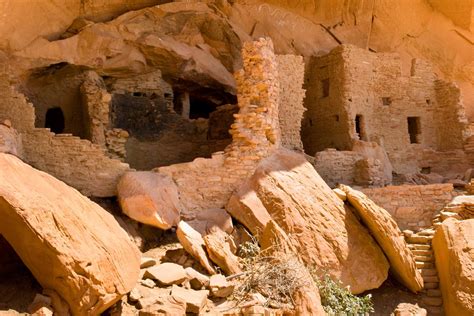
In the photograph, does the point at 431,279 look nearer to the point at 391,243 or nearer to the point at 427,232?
the point at 427,232

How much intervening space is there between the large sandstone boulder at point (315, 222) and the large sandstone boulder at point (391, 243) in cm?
18

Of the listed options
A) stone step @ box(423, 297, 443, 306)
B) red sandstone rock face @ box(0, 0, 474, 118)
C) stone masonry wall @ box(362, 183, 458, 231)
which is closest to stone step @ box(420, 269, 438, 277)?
stone step @ box(423, 297, 443, 306)

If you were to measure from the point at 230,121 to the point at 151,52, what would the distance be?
2.41 meters

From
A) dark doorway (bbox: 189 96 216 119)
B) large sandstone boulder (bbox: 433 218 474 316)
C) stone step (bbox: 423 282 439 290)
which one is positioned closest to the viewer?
large sandstone boulder (bbox: 433 218 474 316)

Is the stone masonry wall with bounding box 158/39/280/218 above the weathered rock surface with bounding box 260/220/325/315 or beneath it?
above

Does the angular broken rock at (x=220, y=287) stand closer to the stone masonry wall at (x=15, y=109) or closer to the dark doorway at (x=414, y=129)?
the stone masonry wall at (x=15, y=109)

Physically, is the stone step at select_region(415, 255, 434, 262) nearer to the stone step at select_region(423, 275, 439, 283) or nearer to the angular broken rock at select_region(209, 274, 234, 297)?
the stone step at select_region(423, 275, 439, 283)

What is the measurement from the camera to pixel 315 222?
6699mm

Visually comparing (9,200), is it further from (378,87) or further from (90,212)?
(378,87)

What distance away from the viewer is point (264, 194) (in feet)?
22.3

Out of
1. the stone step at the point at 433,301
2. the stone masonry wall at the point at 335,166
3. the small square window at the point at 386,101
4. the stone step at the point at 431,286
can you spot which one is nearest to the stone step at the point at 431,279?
the stone step at the point at 431,286

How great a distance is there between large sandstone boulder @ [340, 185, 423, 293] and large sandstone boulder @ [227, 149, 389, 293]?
0.60 feet

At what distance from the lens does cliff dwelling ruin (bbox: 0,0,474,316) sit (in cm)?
449

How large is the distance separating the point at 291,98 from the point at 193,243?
4.92 metres
